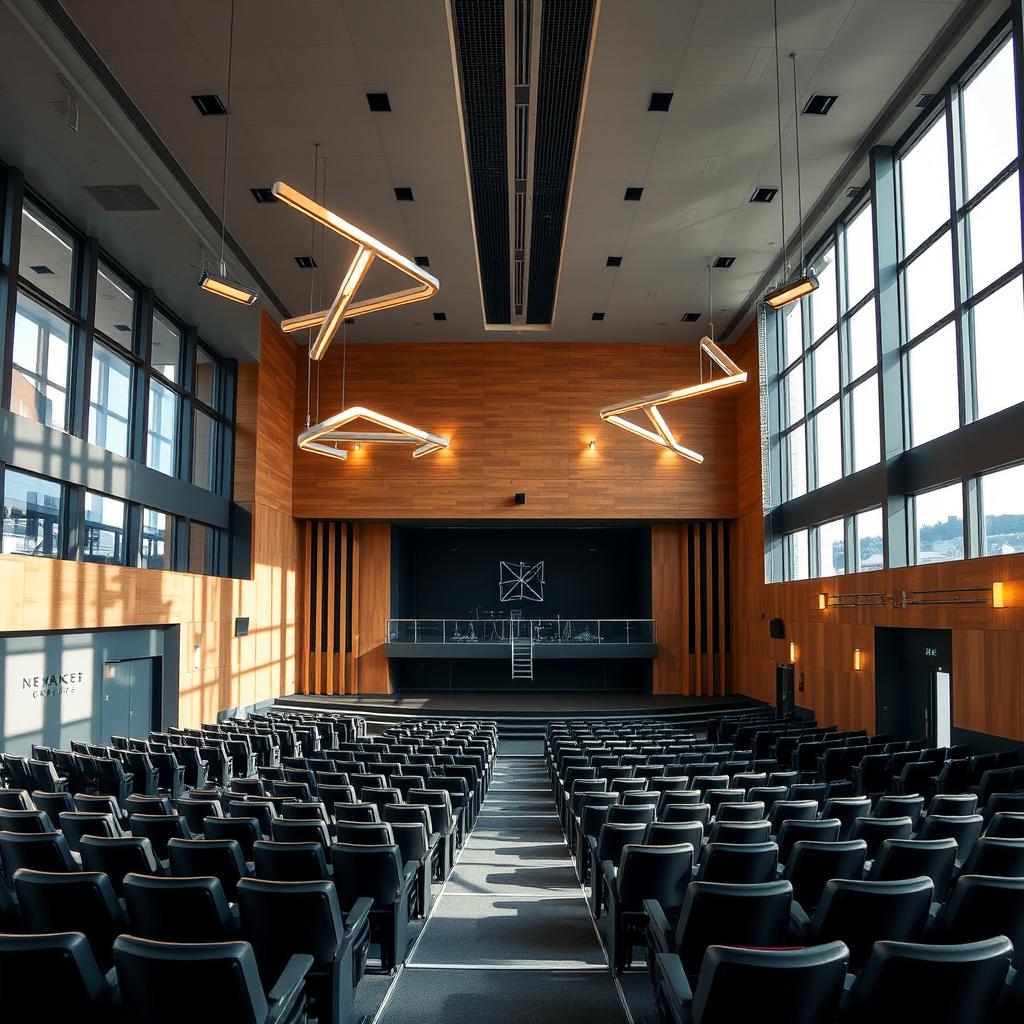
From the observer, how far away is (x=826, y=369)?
1658cm

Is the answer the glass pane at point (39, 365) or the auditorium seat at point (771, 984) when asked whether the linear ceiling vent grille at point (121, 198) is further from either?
the auditorium seat at point (771, 984)

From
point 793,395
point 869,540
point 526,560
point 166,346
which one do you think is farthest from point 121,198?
point 526,560

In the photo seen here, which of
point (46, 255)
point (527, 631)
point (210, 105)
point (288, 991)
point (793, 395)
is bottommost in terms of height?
point (288, 991)

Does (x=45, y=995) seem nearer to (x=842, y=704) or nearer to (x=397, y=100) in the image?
(x=397, y=100)

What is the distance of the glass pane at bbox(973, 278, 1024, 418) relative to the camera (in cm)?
1037

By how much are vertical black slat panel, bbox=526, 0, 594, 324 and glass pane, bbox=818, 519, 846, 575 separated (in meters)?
7.31

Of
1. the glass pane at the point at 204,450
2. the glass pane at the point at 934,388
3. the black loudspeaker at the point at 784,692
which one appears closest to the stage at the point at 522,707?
the black loudspeaker at the point at 784,692

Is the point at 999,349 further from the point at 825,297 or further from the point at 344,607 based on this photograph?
the point at 344,607

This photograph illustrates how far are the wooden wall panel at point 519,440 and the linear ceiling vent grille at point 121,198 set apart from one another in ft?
28.1

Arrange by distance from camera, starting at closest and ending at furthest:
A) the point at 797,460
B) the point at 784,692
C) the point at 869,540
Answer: the point at 869,540 → the point at 784,692 → the point at 797,460

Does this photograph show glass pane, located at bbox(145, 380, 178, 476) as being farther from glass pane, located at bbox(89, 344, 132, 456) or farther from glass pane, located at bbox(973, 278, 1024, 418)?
glass pane, located at bbox(973, 278, 1024, 418)

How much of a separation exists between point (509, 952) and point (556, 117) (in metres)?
10.6

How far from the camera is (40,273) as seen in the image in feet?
42.2

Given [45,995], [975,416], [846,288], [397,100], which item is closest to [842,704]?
[975,416]
